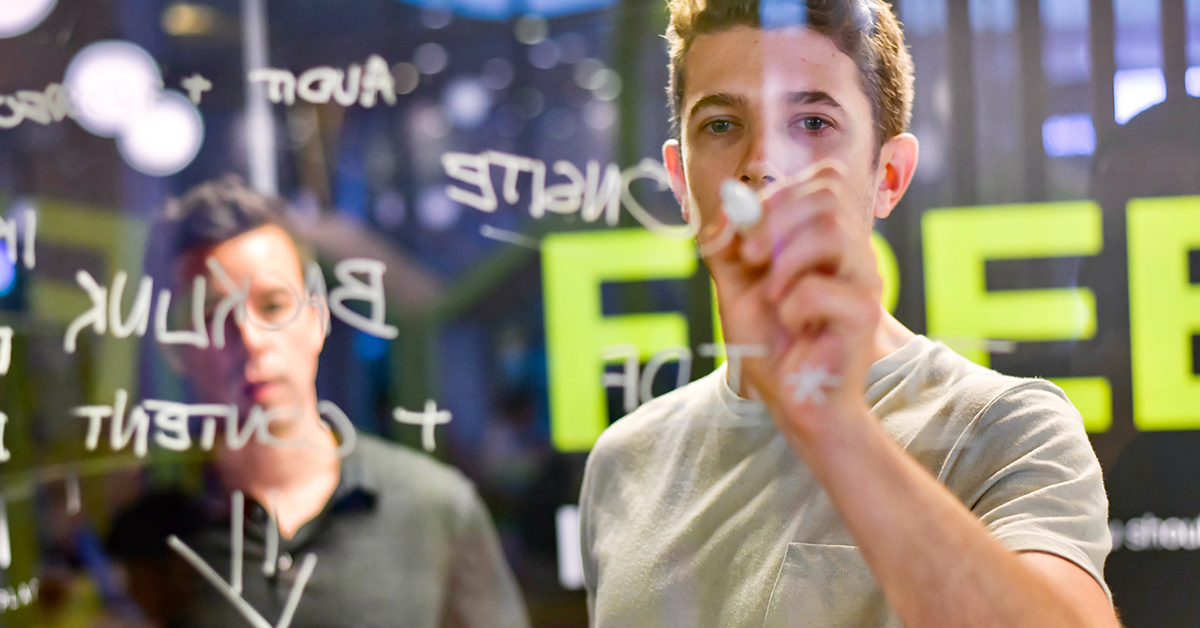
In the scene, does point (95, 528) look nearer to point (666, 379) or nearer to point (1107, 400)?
point (666, 379)

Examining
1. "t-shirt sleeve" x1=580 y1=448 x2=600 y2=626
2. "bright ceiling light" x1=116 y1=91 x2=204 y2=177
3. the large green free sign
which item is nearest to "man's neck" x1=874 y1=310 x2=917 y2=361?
the large green free sign

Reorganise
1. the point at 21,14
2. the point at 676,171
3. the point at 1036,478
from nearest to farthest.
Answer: the point at 1036,478, the point at 676,171, the point at 21,14

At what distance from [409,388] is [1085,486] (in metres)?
0.66

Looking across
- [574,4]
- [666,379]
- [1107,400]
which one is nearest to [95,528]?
[666,379]

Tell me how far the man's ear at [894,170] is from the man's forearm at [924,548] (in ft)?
1.02

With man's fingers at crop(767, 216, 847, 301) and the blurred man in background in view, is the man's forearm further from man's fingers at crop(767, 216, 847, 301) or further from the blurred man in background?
the blurred man in background

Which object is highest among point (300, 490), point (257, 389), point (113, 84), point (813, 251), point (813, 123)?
point (113, 84)

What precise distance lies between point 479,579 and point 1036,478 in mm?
584

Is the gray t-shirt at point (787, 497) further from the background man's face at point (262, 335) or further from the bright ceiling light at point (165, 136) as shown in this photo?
the bright ceiling light at point (165, 136)

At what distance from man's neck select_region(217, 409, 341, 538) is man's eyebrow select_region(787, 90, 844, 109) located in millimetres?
Result: 614

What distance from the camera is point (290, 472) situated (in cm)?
88

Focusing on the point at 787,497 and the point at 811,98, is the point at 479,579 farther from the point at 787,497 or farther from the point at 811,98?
the point at 811,98

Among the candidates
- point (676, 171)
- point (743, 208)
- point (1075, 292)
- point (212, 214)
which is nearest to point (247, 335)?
point (212, 214)

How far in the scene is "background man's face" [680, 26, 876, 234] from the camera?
66cm
